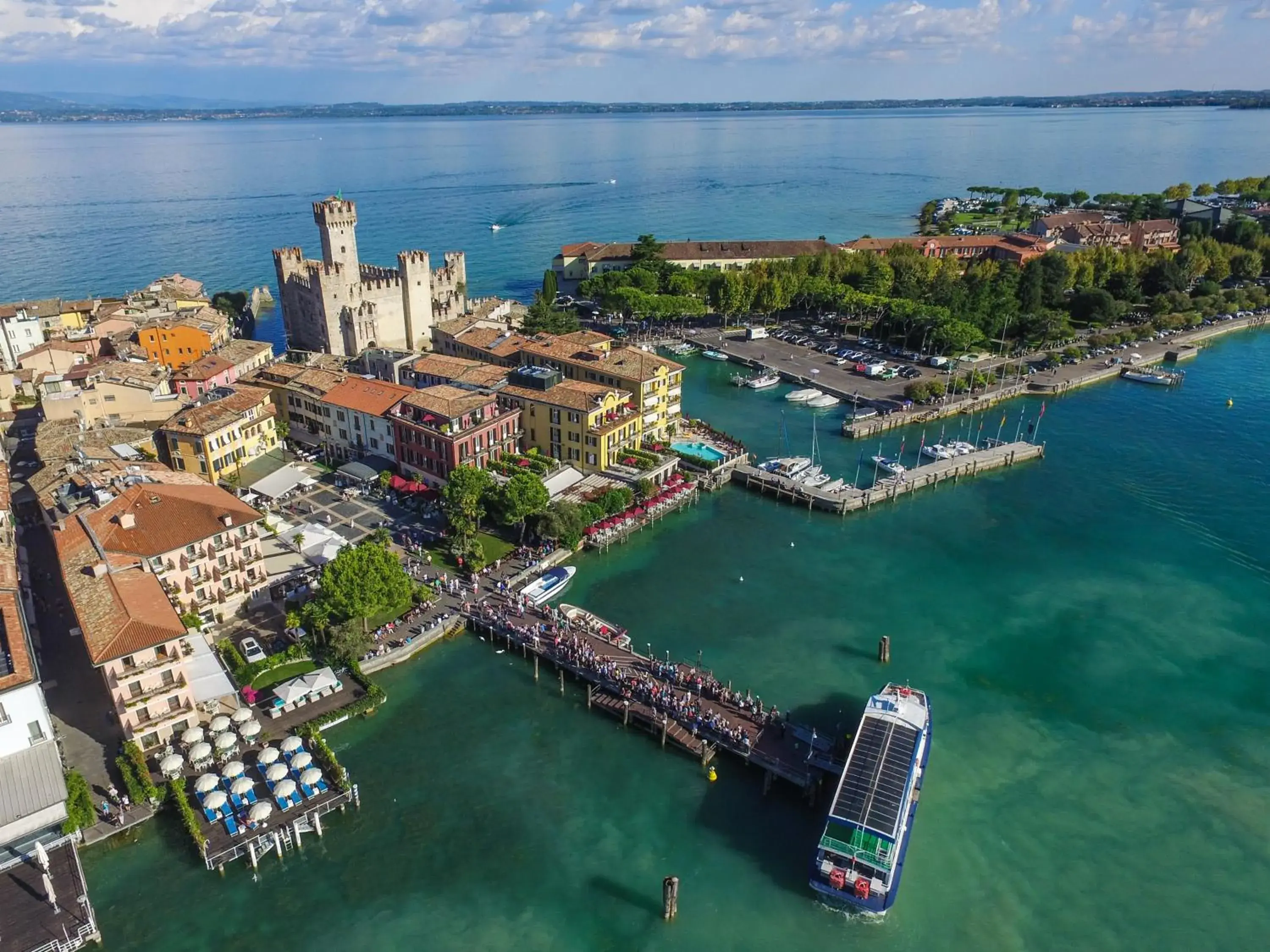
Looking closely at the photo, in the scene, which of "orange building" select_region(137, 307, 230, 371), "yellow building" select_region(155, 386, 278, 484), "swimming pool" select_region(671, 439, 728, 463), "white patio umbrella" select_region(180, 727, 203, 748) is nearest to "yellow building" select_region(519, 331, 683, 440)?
"swimming pool" select_region(671, 439, 728, 463)

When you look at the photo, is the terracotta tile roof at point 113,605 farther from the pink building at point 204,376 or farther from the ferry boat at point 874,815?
the pink building at point 204,376

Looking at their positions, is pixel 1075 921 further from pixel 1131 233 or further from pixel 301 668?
pixel 1131 233

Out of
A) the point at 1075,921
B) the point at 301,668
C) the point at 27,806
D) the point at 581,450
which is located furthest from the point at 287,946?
the point at 581,450

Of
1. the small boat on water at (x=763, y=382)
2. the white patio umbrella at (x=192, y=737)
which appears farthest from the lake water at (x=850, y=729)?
the small boat on water at (x=763, y=382)

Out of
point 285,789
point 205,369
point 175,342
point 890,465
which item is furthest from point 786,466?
point 175,342

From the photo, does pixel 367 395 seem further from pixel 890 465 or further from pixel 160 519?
pixel 890 465

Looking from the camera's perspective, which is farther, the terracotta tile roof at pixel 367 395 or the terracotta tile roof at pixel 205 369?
the terracotta tile roof at pixel 205 369
